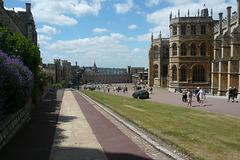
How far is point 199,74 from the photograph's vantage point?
38938mm

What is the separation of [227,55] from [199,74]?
9945 millimetres

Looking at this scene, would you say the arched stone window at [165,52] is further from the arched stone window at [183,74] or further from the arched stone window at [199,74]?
the arched stone window at [199,74]

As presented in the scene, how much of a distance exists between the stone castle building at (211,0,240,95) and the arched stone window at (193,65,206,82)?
6294 mm

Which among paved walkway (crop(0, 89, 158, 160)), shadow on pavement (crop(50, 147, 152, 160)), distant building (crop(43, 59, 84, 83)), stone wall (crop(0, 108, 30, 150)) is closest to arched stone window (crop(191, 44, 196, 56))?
distant building (crop(43, 59, 84, 83))

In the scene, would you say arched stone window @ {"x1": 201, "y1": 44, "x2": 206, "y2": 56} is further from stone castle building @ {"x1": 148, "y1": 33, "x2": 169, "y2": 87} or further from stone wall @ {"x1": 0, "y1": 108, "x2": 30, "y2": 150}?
stone wall @ {"x1": 0, "y1": 108, "x2": 30, "y2": 150}

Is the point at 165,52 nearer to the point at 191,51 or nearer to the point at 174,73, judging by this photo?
the point at 174,73

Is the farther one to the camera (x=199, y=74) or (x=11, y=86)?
(x=199, y=74)

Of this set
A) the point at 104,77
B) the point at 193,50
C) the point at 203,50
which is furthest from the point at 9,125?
the point at 104,77

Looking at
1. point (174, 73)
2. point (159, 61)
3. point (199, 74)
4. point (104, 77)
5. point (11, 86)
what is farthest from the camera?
point (104, 77)

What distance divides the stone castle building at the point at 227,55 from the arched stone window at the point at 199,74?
6.29 m

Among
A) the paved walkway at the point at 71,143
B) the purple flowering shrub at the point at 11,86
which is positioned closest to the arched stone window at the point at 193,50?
the paved walkway at the point at 71,143

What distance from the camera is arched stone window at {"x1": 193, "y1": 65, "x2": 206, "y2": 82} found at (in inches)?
1527

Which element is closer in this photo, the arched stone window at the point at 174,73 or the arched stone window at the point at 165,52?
the arched stone window at the point at 174,73

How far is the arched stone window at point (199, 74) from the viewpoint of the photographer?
127ft
